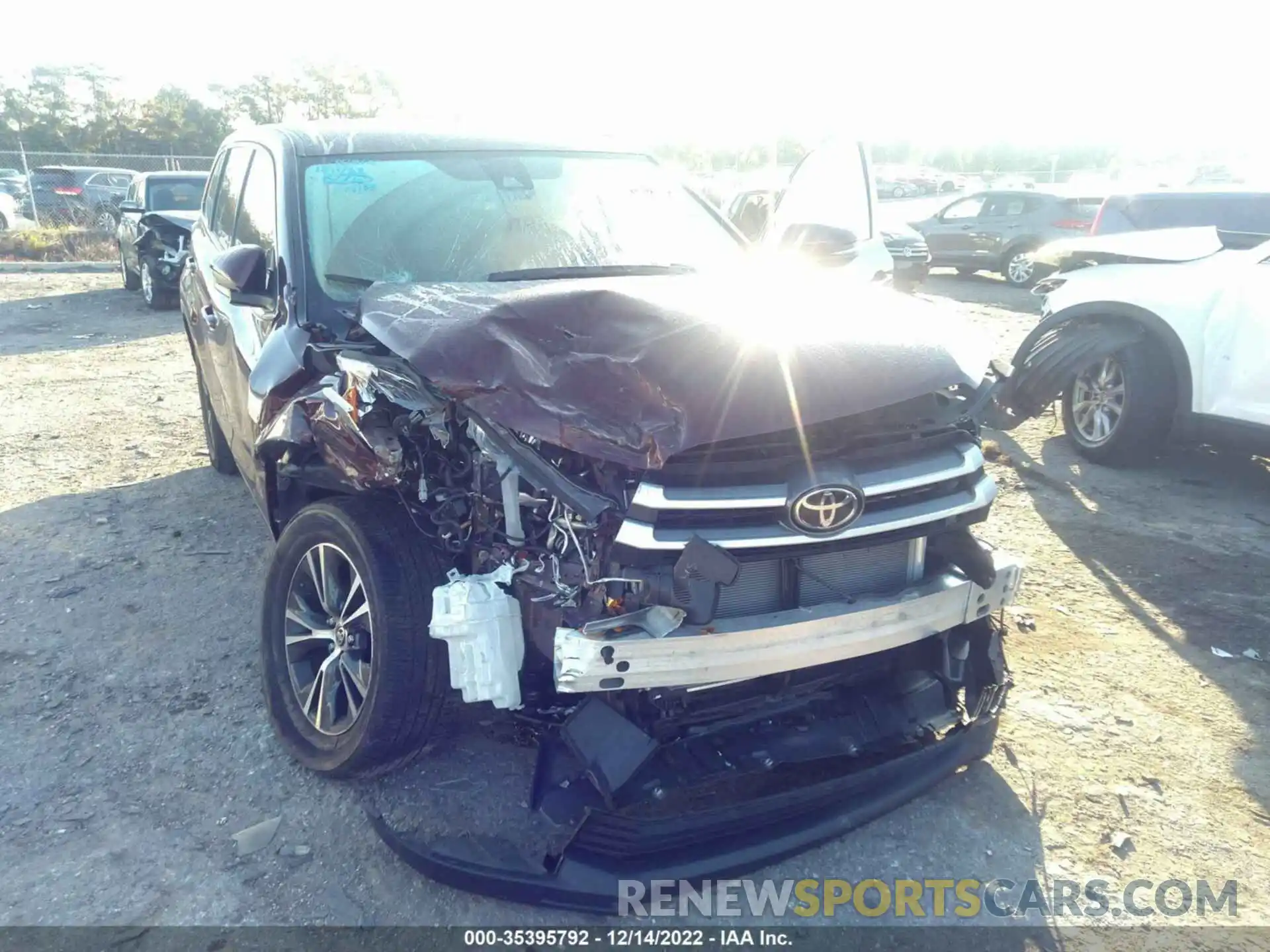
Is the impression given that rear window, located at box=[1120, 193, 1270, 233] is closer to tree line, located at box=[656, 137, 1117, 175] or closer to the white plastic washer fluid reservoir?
the white plastic washer fluid reservoir

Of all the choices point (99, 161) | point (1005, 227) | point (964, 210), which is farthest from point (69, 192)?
point (1005, 227)

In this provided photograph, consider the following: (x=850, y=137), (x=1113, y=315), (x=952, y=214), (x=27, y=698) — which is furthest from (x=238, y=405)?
(x=952, y=214)

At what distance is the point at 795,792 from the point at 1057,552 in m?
2.89

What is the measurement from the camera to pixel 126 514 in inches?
205

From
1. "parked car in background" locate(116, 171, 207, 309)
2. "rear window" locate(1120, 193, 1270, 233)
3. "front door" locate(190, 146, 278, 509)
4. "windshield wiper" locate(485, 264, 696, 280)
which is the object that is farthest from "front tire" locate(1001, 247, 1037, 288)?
"front door" locate(190, 146, 278, 509)

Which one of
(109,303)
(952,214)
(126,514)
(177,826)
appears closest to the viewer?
(177,826)

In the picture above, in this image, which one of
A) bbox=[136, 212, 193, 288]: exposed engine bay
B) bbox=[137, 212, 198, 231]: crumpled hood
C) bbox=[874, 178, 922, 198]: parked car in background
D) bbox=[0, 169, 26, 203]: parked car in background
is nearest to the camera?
bbox=[137, 212, 198, 231]: crumpled hood

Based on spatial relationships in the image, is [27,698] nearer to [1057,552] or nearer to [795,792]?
[795,792]

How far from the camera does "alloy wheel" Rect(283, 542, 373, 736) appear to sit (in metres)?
2.81

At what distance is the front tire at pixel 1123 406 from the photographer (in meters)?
5.71

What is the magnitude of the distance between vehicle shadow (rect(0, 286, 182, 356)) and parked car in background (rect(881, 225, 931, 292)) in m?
9.35

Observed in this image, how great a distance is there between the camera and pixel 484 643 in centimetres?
241

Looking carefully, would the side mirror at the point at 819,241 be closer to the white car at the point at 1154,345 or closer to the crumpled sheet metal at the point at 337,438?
the white car at the point at 1154,345

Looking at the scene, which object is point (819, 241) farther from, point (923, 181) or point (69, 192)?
point (923, 181)
